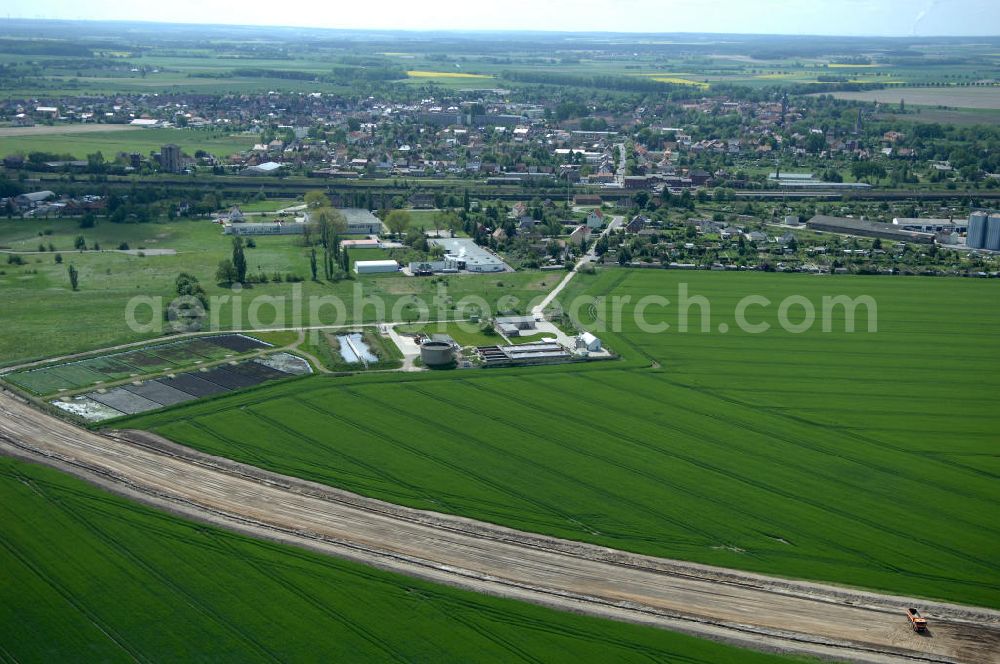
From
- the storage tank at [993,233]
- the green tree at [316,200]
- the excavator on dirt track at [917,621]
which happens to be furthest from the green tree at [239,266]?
the storage tank at [993,233]

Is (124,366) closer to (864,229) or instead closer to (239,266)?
(239,266)

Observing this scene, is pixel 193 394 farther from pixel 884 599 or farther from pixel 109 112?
pixel 109 112

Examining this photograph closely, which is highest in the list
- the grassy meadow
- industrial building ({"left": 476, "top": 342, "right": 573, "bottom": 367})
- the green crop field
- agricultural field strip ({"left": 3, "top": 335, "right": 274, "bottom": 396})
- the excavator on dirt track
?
the grassy meadow

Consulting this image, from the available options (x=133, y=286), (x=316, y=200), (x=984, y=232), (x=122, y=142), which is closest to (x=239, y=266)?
(x=133, y=286)

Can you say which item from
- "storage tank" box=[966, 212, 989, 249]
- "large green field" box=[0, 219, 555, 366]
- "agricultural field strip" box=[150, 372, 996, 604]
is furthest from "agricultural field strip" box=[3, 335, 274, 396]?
"storage tank" box=[966, 212, 989, 249]

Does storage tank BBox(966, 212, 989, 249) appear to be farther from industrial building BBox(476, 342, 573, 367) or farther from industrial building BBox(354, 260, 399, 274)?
industrial building BBox(354, 260, 399, 274)

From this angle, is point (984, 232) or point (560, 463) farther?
point (984, 232)

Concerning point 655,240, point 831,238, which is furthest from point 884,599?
point 831,238
